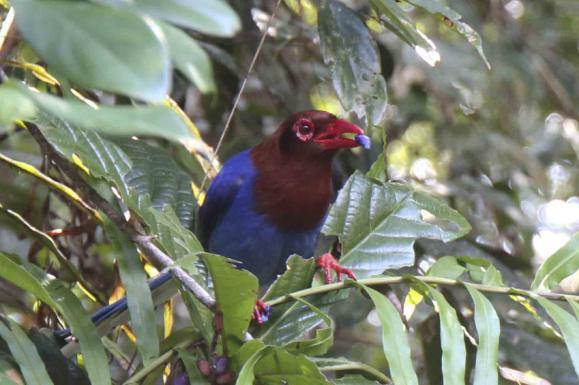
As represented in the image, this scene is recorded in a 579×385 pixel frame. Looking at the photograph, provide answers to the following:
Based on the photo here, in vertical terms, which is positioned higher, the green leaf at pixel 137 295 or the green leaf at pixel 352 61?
the green leaf at pixel 352 61

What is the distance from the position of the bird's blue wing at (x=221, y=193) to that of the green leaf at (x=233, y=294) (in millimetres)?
1311

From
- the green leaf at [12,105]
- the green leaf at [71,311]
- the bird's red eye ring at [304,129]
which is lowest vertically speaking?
the bird's red eye ring at [304,129]

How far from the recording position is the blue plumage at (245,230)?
11.1 ft

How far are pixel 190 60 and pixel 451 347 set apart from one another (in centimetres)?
115

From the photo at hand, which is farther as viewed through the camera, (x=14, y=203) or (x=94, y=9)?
(x=14, y=203)

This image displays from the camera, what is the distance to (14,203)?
332 cm

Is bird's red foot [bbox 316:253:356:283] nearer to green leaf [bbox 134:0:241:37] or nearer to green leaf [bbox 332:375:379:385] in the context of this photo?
green leaf [bbox 332:375:379:385]

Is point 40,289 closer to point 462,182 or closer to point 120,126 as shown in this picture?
point 120,126

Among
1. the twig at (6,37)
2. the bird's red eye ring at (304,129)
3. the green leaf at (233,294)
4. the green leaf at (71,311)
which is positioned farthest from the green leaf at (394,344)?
the bird's red eye ring at (304,129)

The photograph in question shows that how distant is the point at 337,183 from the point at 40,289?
1869mm

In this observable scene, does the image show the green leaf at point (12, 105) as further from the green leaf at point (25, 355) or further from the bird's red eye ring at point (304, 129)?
the bird's red eye ring at point (304, 129)

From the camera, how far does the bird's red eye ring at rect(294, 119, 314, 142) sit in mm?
3350

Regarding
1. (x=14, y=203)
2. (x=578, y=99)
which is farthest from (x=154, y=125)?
(x=578, y=99)

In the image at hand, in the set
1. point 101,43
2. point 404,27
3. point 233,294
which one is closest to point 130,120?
point 101,43
